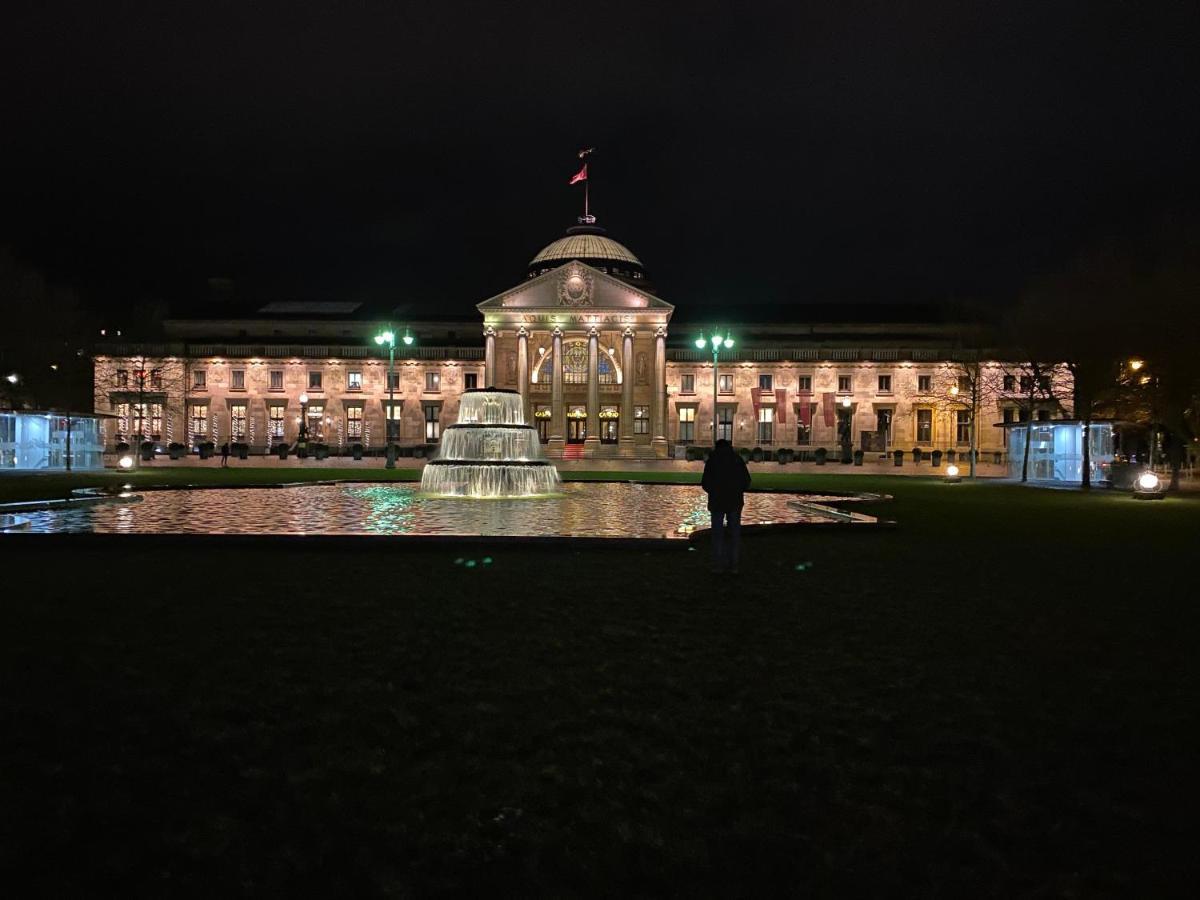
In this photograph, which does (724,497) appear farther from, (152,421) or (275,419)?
(152,421)

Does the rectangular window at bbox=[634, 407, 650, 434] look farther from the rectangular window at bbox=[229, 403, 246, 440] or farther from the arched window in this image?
the rectangular window at bbox=[229, 403, 246, 440]

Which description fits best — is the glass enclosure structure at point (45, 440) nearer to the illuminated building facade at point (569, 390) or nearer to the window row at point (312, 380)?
the illuminated building facade at point (569, 390)

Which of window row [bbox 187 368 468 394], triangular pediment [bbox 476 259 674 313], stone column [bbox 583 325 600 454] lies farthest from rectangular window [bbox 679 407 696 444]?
window row [bbox 187 368 468 394]

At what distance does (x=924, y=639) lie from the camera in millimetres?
8156

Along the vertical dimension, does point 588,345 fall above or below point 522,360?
above

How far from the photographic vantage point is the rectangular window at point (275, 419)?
276 ft

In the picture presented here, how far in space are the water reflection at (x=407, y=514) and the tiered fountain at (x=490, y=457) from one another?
916mm

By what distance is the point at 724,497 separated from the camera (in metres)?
11.9

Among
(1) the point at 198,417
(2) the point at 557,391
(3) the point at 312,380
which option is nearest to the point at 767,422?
(2) the point at 557,391

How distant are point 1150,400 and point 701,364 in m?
47.4

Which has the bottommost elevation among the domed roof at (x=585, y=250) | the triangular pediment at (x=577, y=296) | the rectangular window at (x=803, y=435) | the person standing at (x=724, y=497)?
the person standing at (x=724, y=497)

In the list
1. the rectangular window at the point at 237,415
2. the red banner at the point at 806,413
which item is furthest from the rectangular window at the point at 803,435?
the rectangular window at the point at 237,415

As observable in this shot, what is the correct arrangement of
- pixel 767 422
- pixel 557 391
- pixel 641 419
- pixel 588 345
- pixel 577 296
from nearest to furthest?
pixel 577 296
pixel 557 391
pixel 588 345
pixel 641 419
pixel 767 422

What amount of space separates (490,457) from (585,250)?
63.4 metres
